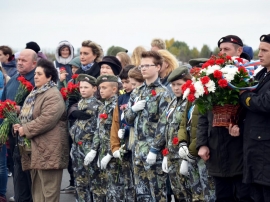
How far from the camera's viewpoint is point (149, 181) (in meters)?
7.86

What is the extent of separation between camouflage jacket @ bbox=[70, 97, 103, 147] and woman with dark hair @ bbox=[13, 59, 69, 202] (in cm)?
26

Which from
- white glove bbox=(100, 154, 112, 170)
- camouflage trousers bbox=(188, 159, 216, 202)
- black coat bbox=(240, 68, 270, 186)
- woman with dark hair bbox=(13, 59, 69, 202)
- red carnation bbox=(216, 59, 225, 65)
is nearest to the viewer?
black coat bbox=(240, 68, 270, 186)

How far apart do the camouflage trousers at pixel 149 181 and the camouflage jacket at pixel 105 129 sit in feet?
2.99

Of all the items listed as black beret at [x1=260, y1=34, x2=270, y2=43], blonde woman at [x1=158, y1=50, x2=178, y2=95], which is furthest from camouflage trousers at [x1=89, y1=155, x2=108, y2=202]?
black beret at [x1=260, y1=34, x2=270, y2=43]

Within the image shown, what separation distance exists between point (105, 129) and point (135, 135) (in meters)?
0.91

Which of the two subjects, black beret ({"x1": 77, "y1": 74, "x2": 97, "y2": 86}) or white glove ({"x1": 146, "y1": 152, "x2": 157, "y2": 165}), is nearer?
white glove ({"x1": 146, "y1": 152, "x2": 157, "y2": 165})

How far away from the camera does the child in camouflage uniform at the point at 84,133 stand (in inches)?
356

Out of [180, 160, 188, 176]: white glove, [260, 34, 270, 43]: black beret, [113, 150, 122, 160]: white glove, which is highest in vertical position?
[260, 34, 270, 43]: black beret

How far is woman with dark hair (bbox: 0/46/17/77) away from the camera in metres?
13.0

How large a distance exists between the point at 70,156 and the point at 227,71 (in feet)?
12.8

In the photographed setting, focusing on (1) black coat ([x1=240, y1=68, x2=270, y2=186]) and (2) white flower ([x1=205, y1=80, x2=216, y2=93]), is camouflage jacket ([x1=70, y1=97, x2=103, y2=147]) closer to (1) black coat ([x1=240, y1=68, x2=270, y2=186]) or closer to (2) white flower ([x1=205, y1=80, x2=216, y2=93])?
(2) white flower ([x1=205, y1=80, x2=216, y2=93])

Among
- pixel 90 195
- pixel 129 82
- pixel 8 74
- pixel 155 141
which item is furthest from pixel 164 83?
pixel 8 74

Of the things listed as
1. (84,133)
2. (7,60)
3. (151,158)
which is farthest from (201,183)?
(7,60)

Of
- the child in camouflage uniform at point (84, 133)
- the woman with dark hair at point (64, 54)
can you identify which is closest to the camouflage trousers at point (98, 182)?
the child in camouflage uniform at point (84, 133)
